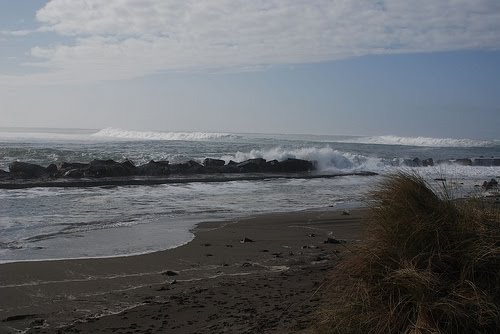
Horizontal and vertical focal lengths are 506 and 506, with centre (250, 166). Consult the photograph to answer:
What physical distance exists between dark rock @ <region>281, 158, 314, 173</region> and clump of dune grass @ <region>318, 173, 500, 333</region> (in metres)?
25.5

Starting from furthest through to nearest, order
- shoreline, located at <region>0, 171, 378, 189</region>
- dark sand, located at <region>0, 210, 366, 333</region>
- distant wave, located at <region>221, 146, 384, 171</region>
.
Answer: distant wave, located at <region>221, 146, 384, 171</region> < shoreline, located at <region>0, 171, 378, 189</region> < dark sand, located at <region>0, 210, 366, 333</region>

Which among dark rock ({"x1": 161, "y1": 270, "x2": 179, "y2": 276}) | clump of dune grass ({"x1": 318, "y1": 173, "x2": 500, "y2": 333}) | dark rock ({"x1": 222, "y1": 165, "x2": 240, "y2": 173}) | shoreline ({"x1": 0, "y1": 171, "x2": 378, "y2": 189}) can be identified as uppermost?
clump of dune grass ({"x1": 318, "y1": 173, "x2": 500, "y2": 333})

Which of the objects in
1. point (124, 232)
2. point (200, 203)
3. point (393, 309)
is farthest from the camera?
point (200, 203)

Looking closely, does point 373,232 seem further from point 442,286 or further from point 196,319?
point 196,319

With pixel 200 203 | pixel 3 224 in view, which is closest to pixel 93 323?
pixel 3 224

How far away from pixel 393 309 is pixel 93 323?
10.00 ft

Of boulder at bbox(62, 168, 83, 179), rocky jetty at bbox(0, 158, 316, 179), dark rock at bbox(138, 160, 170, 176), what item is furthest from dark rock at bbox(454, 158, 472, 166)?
boulder at bbox(62, 168, 83, 179)

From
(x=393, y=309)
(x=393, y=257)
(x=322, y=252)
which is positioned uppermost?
(x=393, y=257)

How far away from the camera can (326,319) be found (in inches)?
161

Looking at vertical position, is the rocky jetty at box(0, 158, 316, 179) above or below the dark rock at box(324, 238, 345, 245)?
above

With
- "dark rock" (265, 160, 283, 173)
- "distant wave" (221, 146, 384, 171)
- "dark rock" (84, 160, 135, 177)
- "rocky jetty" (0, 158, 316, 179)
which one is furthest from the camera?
"distant wave" (221, 146, 384, 171)

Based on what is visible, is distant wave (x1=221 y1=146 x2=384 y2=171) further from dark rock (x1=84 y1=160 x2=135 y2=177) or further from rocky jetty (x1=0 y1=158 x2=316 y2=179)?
dark rock (x1=84 y1=160 x2=135 y2=177)

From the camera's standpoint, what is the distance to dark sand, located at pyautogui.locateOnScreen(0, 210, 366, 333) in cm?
505

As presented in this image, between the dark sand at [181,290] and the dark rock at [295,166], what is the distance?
66.9ft
